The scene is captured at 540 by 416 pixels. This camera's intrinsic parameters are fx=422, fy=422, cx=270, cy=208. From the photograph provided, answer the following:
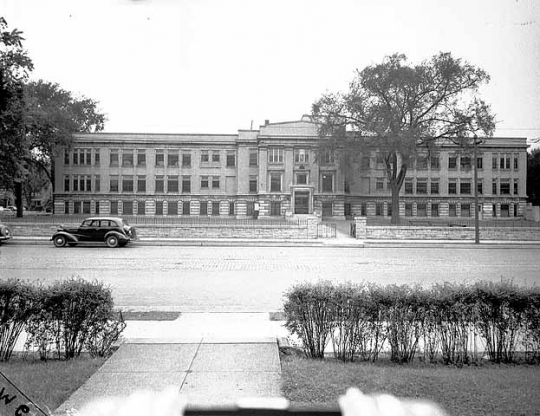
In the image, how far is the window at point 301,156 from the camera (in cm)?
4656

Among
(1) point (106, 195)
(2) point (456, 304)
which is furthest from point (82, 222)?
(2) point (456, 304)

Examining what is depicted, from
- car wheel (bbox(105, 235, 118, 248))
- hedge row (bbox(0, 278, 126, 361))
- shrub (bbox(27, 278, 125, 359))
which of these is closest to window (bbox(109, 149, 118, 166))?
car wheel (bbox(105, 235, 118, 248))

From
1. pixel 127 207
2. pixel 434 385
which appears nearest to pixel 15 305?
pixel 434 385

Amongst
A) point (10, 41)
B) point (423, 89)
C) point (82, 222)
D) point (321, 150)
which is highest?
point (321, 150)

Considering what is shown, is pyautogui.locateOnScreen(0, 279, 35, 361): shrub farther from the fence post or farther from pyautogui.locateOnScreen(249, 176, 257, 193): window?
pyautogui.locateOnScreen(249, 176, 257, 193): window

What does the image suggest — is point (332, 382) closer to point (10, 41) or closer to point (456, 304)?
point (456, 304)

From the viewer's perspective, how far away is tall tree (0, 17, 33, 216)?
312cm

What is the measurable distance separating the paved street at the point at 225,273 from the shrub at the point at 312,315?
2.68m

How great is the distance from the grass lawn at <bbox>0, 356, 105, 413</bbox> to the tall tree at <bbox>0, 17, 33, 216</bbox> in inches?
63.7

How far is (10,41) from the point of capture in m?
3.25

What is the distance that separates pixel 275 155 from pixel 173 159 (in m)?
30.7

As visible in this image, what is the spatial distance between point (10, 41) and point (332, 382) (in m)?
3.57

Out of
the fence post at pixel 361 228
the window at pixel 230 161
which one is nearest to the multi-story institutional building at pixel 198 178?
the window at pixel 230 161

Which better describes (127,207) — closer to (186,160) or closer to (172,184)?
(172,184)
